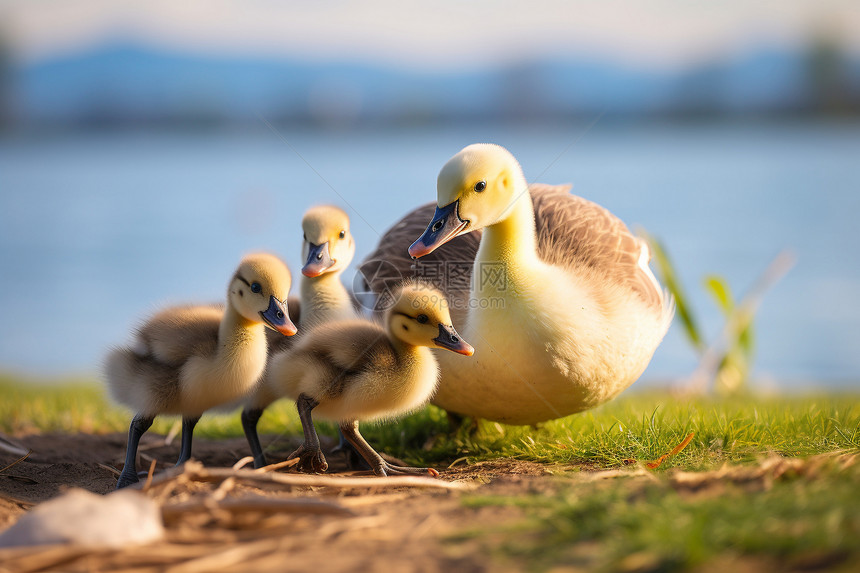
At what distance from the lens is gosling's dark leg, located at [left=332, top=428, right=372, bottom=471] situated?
12.8 feet

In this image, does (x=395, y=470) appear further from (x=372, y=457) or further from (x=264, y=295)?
(x=264, y=295)

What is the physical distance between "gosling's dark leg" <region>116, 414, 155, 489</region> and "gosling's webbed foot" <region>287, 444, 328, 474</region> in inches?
28.2

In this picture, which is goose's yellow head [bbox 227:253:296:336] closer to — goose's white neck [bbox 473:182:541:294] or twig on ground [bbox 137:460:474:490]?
twig on ground [bbox 137:460:474:490]

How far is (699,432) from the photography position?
12.0 feet

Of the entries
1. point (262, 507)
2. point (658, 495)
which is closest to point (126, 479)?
point (262, 507)

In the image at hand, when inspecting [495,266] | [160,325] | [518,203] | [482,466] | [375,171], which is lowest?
[482,466]

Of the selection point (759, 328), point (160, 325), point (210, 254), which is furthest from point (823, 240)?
point (160, 325)

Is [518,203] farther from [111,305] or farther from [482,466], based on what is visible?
[111,305]

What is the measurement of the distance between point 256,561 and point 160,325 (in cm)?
180

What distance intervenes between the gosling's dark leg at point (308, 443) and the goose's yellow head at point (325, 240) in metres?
0.71

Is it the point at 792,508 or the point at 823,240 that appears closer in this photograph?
the point at 792,508

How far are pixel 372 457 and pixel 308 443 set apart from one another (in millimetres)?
297

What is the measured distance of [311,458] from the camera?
11.5 ft

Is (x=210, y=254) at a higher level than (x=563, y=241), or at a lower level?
higher
